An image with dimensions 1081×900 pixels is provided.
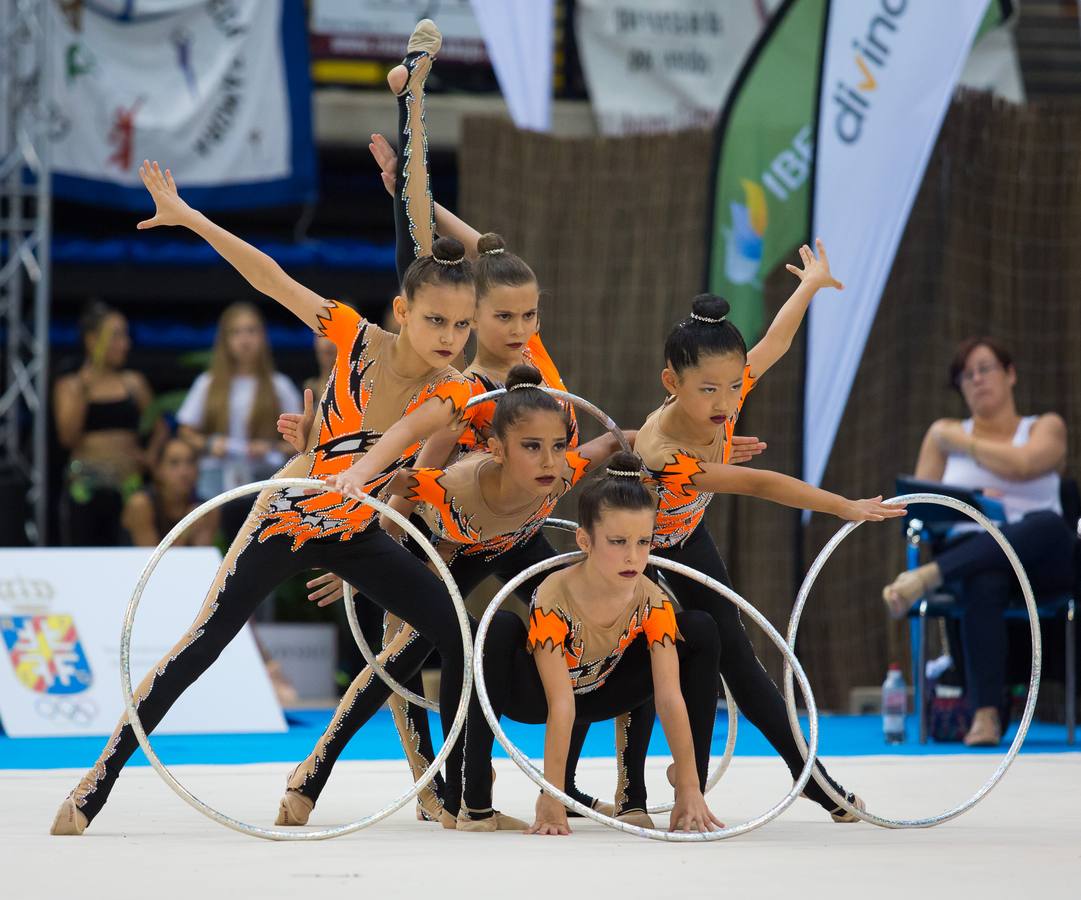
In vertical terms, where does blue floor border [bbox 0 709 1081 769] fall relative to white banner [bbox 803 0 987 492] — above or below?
below

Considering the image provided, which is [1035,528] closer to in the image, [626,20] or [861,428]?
[861,428]

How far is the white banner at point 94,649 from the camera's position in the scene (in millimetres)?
6609

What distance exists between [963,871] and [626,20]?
7.90 metres

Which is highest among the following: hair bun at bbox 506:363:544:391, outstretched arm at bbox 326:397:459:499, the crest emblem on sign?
hair bun at bbox 506:363:544:391

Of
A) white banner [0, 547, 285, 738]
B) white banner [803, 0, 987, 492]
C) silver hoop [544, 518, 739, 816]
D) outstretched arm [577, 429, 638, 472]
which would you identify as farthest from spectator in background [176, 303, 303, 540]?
outstretched arm [577, 429, 638, 472]

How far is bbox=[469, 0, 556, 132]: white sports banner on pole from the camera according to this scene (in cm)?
850

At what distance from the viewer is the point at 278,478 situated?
388 cm

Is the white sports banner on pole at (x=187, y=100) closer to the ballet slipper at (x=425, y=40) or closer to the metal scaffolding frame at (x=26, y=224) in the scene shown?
the metal scaffolding frame at (x=26, y=224)

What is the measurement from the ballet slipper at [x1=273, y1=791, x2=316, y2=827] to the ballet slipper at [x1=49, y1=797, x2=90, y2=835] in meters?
0.48

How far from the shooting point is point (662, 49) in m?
10.3

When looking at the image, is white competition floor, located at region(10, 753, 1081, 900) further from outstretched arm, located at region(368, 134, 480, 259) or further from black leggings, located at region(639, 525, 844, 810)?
outstretched arm, located at region(368, 134, 480, 259)

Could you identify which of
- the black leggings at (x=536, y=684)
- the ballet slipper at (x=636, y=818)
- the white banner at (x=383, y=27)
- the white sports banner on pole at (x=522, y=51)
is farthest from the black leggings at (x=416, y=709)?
the white banner at (x=383, y=27)

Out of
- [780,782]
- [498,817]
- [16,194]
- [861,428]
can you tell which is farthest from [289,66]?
[498,817]

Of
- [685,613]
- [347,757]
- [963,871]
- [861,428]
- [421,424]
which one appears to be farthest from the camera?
[861,428]
